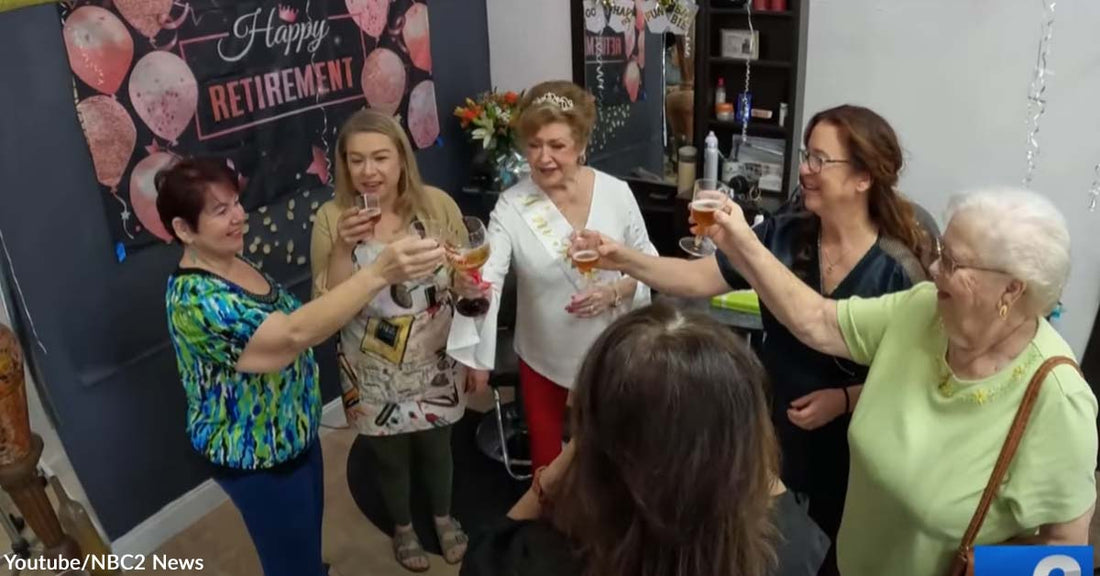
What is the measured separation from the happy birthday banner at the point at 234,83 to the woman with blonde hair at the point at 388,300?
2.21 feet

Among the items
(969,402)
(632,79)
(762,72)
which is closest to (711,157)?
(762,72)

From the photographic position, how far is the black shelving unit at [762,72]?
3010 mm

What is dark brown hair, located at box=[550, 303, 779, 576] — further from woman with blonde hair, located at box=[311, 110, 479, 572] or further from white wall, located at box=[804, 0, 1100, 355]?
white wall, located at box=[804, 0, 1100, 355]

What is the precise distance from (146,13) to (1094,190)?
3069 mm

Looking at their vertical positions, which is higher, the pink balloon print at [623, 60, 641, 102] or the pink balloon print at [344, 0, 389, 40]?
the pink balloon print at [344, 0, 389, 40]

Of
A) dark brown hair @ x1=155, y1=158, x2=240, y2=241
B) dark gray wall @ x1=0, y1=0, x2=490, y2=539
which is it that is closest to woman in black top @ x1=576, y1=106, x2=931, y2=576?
dark brown hair @ x1=155, y1=158, x2=240, y2=241

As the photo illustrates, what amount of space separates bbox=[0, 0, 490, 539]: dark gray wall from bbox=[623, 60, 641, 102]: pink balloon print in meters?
1.46

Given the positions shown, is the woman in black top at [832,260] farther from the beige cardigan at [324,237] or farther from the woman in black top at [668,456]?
the beige cardigan at [324,237]

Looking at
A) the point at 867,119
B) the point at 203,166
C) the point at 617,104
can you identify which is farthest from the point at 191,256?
the point at 617,104

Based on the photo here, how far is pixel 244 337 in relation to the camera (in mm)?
1883

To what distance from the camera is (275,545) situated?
7.29 feet

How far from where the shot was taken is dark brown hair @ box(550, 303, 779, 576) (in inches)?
42.2

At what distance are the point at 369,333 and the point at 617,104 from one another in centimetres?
168

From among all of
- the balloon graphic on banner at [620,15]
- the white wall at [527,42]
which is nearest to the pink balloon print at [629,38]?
the balloon graphic on banner at [620,15]
